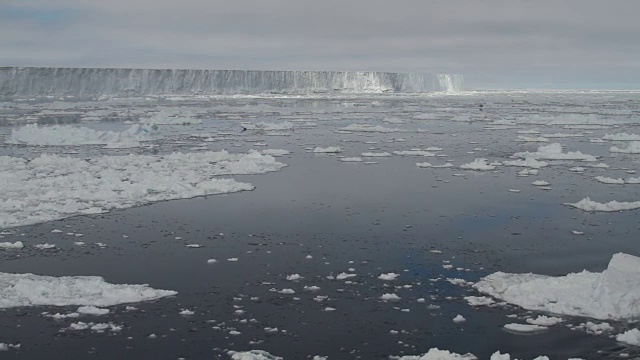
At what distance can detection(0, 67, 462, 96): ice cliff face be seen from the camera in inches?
2442

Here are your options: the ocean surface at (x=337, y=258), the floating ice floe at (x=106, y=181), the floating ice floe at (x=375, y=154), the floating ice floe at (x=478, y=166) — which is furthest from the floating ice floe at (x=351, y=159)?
the floating ice floe at (x=478, y=166)

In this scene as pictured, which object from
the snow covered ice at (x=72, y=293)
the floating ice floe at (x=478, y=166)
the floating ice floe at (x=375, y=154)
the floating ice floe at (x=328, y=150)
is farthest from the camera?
the floating ice floe at (x=328, y=150)

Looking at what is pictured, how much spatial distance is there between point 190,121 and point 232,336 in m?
24.5

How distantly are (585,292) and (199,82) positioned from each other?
6862 centimetres

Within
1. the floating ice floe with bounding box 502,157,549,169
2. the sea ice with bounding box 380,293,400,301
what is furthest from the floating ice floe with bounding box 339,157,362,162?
the sea ice with bounding box 380,293,400,301

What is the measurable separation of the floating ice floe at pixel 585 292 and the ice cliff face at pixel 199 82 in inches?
2501

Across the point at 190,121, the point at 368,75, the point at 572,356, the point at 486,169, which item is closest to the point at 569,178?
the point at 486,169

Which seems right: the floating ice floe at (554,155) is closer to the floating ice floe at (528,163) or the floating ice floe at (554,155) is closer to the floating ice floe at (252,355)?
the floating ice floe at (528,163)

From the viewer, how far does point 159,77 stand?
6938 cm

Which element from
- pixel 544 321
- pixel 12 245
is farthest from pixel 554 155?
pixel 12 245

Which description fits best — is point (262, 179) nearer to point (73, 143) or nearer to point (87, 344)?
point (87, 344)

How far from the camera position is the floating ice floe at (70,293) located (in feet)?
18.6

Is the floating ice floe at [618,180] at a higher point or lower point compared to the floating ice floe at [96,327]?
higher

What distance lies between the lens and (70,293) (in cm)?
584
